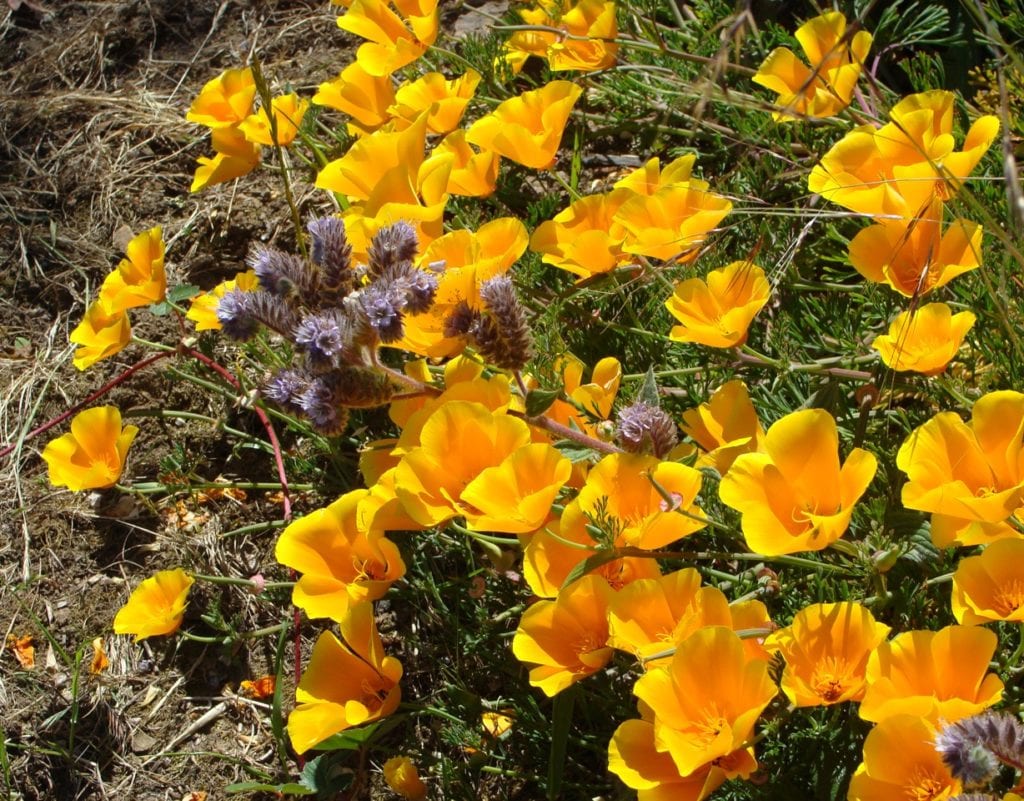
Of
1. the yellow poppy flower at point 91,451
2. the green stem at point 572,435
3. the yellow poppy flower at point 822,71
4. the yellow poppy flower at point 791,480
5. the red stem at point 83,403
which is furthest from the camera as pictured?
the red stem at point 83,403

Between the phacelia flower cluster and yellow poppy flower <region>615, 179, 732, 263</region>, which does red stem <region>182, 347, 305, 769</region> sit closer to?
the phacelia flower cluster

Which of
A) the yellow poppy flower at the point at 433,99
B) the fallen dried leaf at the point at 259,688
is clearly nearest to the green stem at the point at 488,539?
the fallen dried leaf at the point at 259,688

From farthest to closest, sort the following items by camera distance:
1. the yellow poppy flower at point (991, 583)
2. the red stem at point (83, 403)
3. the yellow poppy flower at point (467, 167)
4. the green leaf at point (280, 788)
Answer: the red stem at point (83, 403)
the yellow poppy flower at point (467, 167)
the green leaf at point (280, 788)
the yellow poppy flower at point (991, 583)

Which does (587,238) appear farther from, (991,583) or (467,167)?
(991,583)

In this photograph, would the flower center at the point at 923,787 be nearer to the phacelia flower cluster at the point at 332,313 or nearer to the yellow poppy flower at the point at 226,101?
the phacelia flower cluster at the point at 332,313

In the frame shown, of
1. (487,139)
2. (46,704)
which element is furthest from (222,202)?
(46,704)

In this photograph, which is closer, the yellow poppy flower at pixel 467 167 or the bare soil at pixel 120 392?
the yellow poppy flower at pixel 467 167
